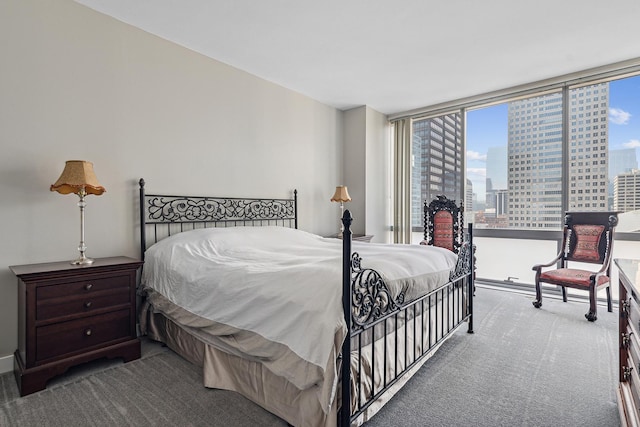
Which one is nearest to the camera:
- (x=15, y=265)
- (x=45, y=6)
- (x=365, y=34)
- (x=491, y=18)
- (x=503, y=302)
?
(x=15, y=265)

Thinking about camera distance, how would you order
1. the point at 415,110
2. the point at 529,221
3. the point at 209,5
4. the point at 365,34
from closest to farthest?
1. the point at 209,5
2. the point at 365,34
3. the point at 529,221
4. the point at 415,110

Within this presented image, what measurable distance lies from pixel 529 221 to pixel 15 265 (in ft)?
18.2

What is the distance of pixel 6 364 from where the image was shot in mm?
2260

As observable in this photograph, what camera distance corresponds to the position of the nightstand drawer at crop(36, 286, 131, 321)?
2.04m

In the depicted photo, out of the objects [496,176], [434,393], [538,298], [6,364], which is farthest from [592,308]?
[6,364]

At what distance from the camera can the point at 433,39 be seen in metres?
3.15

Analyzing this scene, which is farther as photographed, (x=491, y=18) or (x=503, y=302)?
(x=503, y=302)

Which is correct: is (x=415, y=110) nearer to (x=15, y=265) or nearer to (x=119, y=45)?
(x=119, y=45)

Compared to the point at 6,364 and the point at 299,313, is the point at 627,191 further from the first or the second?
the point at 6,364

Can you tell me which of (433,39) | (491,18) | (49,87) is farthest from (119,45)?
(491,18)

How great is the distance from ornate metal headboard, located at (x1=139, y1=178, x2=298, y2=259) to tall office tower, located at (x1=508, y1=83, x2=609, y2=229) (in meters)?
3.36

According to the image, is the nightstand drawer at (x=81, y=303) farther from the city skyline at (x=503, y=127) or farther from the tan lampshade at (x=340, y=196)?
the city skyline at (x=503, y=127)

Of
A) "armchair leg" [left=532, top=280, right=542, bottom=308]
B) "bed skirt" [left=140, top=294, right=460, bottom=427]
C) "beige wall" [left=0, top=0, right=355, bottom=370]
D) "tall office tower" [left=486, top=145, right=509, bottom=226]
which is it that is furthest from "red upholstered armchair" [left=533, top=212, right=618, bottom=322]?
"beige wall" [left=0, top=0, right=355, bottom=370]

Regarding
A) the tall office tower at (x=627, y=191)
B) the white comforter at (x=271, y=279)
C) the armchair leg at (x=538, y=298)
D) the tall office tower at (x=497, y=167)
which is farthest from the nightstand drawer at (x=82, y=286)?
the tall office tower at (x=627, y=191)
